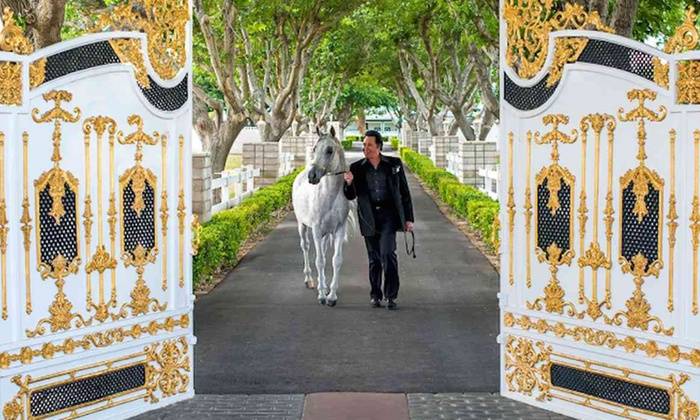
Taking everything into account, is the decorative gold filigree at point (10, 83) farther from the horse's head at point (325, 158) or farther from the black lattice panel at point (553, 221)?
the horse's head at point (325, 158)

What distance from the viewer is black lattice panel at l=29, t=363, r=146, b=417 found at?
22.5 feet

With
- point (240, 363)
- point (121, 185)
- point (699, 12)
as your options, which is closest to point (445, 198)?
point (699, 12)

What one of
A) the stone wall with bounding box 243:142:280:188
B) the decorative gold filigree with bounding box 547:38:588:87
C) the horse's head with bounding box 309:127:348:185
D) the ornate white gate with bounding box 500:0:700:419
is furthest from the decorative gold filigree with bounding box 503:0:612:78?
the stone wall with bounding box 243:142:280:188

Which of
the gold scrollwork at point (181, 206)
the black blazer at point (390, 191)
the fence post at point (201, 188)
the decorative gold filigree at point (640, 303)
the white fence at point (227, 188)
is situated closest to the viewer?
the decorative gold filigree at point (640, 303)

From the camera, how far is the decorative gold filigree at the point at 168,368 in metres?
7.62

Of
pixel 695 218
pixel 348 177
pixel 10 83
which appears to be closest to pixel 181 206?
pixel 10 83

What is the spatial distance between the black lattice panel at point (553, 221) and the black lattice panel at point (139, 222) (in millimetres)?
2930

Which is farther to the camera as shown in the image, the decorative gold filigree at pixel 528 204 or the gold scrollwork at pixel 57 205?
the decorative gold filigree at pixel 528 204

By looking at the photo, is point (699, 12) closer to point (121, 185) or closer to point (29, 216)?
point (121, 185)

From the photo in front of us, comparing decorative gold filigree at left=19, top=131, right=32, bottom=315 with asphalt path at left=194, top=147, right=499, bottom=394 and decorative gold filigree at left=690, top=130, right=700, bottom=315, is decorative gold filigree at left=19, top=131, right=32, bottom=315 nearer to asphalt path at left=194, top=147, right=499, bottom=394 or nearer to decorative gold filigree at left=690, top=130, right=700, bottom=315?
asphalt path at left=194, top=147, right=499, bottom=394

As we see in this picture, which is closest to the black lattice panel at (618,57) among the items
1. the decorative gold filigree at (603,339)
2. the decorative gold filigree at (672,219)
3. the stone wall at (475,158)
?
the decorative gold filigree at (672,219)

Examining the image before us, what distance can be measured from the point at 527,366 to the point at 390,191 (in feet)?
13.5

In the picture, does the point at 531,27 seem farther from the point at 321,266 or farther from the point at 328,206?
the point at 321,266

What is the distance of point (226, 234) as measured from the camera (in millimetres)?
15172
